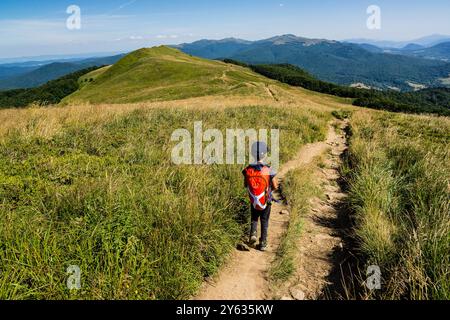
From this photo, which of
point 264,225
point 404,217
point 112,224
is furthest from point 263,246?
point 404,217

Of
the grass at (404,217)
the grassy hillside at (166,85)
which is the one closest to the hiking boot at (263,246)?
the grass at (404,217)

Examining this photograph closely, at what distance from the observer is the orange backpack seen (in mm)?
5680

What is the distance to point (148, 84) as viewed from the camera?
58094 mm

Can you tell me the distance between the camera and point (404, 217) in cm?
584

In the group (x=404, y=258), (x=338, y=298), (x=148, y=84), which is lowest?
(x=338, y=298)

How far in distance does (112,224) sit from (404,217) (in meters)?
5.32

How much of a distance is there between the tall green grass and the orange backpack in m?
0.64

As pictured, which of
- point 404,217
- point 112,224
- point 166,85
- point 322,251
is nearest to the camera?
point 112,224

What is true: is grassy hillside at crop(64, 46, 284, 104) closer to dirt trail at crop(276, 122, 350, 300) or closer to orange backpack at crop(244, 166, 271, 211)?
dirt trail at crop(276, 122, 350, 300)

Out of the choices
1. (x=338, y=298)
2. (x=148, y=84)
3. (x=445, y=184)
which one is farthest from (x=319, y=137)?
(x=148, y=84)

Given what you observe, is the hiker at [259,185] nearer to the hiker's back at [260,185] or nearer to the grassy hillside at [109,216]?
the hiker's back at [260,185]

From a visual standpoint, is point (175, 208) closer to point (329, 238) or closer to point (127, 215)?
point (127, 215)

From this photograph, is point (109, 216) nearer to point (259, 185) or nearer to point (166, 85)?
point (259, 185)

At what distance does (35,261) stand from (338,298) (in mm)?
4090
